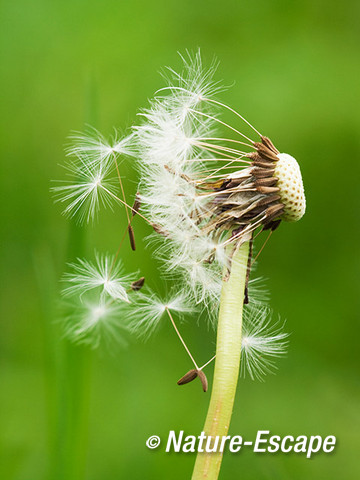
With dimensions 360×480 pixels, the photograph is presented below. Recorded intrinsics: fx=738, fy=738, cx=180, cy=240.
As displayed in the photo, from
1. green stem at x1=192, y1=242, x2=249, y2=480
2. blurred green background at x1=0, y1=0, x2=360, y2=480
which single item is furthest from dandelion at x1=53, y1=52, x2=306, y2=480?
blurred green background at x1=0, y1=0, x2=360, y2=480

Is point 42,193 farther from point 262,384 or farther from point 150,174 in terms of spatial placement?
point 150,174

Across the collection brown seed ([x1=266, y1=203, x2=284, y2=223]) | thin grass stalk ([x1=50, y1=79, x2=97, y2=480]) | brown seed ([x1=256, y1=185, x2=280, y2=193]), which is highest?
brown seed ([x1=256, y1=185, x2=280, y2=193])

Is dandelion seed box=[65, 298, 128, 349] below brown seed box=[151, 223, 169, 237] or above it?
below

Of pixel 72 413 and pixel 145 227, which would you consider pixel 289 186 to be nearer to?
pixel 72 413

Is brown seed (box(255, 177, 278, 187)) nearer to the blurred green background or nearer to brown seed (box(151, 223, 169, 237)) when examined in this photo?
brown seed (box(151, 223, 169, 237))

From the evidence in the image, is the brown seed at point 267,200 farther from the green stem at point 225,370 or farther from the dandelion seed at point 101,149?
the dandelion seed at point 101,149

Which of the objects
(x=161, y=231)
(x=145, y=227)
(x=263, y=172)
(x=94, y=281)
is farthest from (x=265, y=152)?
(x=145, y=227)
